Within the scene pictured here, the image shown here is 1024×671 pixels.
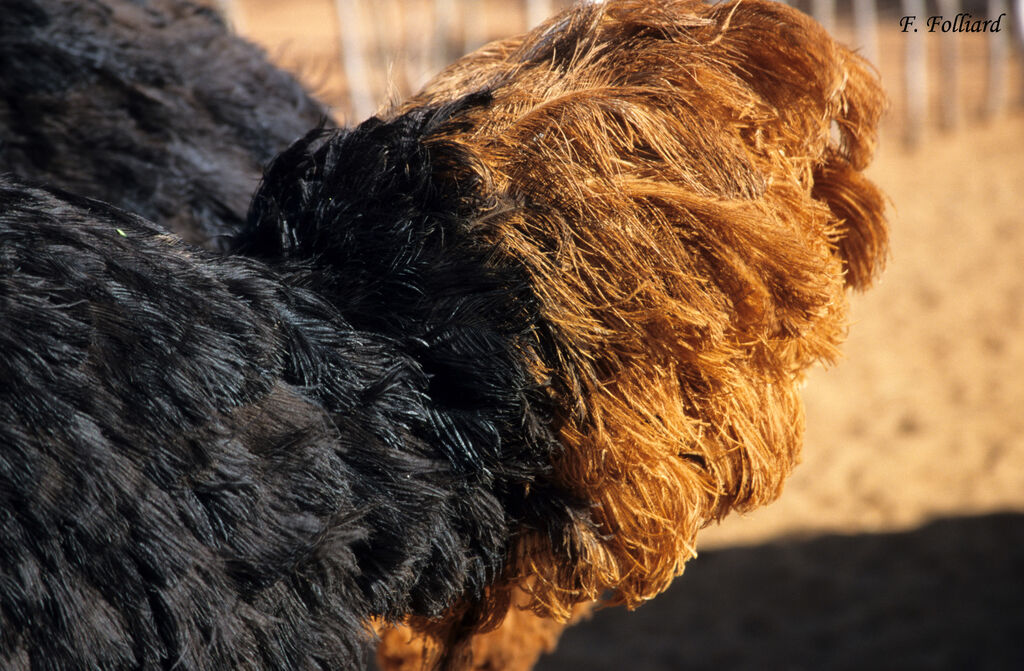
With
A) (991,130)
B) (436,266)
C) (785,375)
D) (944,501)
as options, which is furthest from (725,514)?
(991,130)

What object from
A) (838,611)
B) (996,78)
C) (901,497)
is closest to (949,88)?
(996,78)

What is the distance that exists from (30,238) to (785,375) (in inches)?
34.3

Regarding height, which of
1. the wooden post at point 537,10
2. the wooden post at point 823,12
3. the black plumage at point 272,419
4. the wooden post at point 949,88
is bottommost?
the wooden post at point 949,88

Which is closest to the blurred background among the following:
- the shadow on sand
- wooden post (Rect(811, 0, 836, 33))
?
the shadow on sand

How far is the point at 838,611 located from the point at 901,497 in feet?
2.62

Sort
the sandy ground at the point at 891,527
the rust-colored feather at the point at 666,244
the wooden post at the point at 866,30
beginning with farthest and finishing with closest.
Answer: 1. the wooden post at the point at 866,30
2. the sandy ground at the point at 891,527
3. the rust-colored feather at the point at 666,244

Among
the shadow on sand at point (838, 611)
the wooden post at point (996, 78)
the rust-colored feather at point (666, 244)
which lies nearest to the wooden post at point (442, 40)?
the wooden post at point (996, 78)

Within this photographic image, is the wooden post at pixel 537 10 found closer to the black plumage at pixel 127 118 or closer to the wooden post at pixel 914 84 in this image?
the wooden post at pixel 914 84

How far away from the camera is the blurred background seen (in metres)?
3.57

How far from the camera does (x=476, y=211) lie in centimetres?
110

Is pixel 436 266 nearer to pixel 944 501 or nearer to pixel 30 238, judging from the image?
pixel 30 238

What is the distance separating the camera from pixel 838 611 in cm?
374

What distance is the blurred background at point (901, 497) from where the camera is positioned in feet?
11.7

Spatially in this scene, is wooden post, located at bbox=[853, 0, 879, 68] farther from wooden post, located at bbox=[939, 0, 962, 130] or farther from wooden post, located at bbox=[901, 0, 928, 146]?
wooden post, located at bbox=[939, 0, 962, 130]
